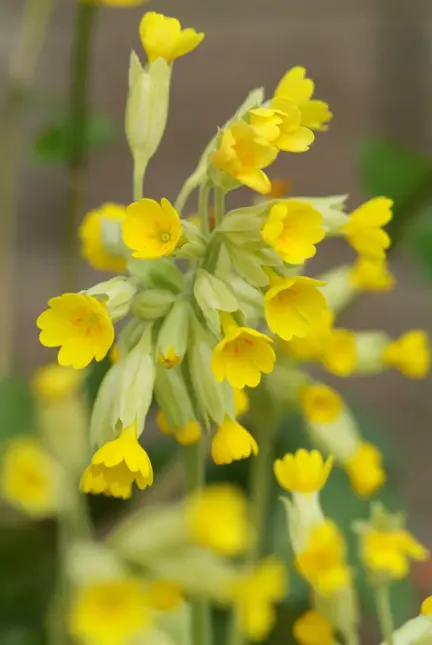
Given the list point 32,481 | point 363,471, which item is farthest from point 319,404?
point 32,481

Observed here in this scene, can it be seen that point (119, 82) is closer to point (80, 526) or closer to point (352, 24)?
point (352, 24)

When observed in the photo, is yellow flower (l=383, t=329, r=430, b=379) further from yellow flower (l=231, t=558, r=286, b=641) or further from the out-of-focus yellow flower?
the out-of-focus yellow flower

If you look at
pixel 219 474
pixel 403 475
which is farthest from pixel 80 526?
pixel 403 475

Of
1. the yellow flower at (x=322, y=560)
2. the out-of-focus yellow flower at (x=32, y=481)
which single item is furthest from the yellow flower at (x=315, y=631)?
the out-of-focus yellow flower at (x=32, y=481)

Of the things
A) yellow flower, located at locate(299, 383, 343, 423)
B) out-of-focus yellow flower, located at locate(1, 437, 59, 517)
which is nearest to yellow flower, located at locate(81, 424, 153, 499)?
yellow flower, located at locate(299, 383, 343, 423)

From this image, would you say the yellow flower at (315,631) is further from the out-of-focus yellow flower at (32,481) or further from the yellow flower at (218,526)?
the out-of-focus yellow flower at (32,481)

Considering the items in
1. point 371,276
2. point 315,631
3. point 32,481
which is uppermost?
point 371,276

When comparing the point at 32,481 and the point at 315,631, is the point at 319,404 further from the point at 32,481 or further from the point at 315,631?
the point at 32,481
